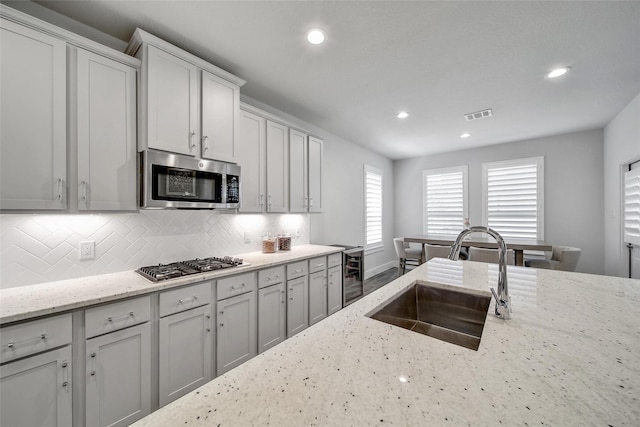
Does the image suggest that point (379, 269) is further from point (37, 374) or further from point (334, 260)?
point (37, 374)

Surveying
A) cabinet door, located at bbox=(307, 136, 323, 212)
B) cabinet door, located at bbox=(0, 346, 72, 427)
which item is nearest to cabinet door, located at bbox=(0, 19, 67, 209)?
cabinet door, located at bbox=(0, 346, 72, 427)

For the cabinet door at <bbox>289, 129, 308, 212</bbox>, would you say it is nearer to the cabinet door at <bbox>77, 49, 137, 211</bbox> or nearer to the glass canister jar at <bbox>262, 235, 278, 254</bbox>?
the glass canister jar at <bbox>262, 235, 278, 254</bbox>

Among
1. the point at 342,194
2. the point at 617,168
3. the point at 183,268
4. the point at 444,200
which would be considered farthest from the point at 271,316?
the point at 617,168

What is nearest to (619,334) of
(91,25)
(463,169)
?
(91,25)

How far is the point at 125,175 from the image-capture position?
1.80 m

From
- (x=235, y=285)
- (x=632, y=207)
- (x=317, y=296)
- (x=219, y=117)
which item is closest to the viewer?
(x=235, y=285)

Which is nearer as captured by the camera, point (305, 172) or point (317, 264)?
point (317, 264)

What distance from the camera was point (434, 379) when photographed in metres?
0.66

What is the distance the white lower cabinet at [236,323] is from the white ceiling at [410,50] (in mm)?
1924

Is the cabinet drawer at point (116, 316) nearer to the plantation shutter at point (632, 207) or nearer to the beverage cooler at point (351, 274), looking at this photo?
the beverage cooler at point (351, 274)

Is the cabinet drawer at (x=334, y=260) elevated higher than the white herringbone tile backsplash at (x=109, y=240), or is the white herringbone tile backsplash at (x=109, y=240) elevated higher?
the white herringbone tile backsplash at (x=109, y=240)

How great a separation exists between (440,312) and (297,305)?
1.59m

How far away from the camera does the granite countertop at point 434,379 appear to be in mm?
545

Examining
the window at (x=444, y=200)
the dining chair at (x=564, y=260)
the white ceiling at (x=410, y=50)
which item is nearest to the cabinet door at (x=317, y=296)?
the white ceiling at (x=410, y=50)
